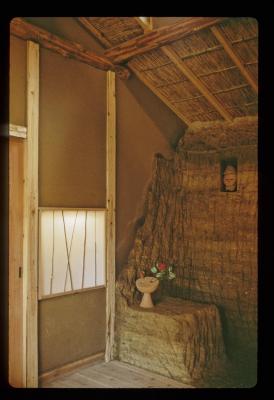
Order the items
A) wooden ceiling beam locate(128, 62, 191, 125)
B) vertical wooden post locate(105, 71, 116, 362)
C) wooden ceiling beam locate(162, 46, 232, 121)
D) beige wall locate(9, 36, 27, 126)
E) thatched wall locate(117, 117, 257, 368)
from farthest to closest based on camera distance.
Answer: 1. wooden ceiling beam locate(128, 62, 191, 125)
2. thatched wall locate(117, 117, 257, 368)
3. vertical wooden post locate(105, 71, 116, 362)
4. wooden ceiling beam locate(162, 46, 232, 121)
5. beige wall locate(9, 36, 27, 126)

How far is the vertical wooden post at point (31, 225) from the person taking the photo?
3.42 meters

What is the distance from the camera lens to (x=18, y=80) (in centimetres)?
336

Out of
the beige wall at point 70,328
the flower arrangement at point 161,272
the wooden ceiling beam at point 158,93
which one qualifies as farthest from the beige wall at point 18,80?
the flower arrangement at point 161,272

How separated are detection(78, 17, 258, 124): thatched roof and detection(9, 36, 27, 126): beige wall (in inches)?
35.2

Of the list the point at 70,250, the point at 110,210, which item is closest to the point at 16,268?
the point at 70,250

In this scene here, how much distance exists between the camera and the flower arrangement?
4398mm

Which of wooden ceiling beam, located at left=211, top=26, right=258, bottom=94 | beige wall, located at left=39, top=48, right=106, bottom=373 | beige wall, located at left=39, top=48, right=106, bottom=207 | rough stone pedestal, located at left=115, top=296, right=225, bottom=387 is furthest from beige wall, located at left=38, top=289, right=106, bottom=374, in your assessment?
wooden ceiling beam, located at left=211, top=26, right=258, bottom=94

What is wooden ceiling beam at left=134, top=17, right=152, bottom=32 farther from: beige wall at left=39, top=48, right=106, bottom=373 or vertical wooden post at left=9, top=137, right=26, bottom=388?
vertical wooden post at left=9, top=137, right=26, bottom=388

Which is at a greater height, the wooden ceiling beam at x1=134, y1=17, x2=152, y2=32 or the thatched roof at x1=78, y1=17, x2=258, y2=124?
the wooden ceiling beam at x1=134, y1=17, x2=152, y2=32

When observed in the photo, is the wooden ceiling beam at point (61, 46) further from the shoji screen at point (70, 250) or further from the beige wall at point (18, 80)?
the shoji screen at point (70, 250)

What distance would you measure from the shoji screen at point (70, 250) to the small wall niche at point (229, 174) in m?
1.40

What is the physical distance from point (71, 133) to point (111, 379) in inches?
89.0

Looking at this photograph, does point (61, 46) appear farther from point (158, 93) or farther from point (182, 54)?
point (158, 93)

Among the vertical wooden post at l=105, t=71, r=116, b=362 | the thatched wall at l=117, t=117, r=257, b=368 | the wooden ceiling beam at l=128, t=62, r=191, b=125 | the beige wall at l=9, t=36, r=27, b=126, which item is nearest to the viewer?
the beige wall at l=9, t=36, r=27, b=126
